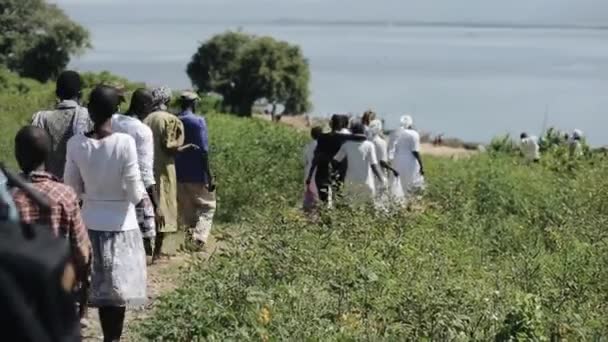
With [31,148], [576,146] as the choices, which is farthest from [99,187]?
[576,146]

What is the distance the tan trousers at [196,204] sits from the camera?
29.6 feet

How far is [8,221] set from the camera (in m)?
2.80

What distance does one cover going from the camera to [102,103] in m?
5.50

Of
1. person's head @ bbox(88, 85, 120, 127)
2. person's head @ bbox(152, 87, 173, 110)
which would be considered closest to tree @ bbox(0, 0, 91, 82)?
person's head @ bbox(152, 87, 173, 110)

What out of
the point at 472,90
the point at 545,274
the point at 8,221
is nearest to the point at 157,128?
the point at 545,274

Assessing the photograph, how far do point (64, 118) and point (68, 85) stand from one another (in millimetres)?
210

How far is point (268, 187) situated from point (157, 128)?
3.47 metres

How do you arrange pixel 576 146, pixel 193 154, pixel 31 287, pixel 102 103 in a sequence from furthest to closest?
pixel 576 146
pixel 193 154
pixel 102 103
pixel 31 287

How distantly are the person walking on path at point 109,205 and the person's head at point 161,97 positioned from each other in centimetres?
246

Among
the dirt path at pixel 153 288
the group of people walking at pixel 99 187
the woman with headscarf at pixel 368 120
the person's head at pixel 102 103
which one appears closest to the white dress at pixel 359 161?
the woman with headscarf at pixel 368 120

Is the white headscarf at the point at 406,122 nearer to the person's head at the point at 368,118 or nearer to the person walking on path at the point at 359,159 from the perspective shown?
the person's head at the point at 368,118

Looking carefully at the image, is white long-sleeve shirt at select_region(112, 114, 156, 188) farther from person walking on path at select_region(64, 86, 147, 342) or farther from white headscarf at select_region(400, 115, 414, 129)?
white headscarf at select_region(400, 115, 414, 129)

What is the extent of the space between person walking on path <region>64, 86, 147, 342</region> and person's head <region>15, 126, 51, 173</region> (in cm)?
81

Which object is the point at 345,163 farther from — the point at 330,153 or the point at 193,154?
the point at 193,154
